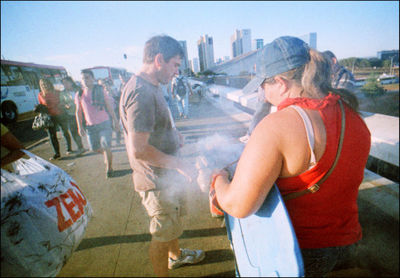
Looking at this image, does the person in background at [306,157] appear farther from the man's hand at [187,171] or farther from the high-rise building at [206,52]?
the high-rise building at [206,52]

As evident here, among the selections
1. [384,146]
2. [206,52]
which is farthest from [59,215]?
[206,52]

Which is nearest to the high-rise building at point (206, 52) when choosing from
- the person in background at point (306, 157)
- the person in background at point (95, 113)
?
the person in background at point (95, 113)

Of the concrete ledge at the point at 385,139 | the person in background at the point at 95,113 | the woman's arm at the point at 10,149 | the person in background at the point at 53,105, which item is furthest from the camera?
the person in background at the point at 53,105

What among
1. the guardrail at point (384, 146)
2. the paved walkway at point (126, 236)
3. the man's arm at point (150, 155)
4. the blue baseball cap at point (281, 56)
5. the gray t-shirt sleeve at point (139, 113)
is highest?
the blue baseball cap at point (281, 56)

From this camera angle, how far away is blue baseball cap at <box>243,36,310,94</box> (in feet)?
3.23

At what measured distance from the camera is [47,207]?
1.37m

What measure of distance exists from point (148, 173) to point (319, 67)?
4.52 ft

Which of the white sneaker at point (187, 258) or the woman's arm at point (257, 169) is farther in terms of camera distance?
the white sneaker at point (187, 258)

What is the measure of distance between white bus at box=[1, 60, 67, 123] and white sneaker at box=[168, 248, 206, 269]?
13.9m

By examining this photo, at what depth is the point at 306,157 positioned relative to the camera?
79 cm

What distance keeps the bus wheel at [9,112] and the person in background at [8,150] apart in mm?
13048

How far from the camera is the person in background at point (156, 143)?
134 cm

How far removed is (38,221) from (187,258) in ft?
4.50

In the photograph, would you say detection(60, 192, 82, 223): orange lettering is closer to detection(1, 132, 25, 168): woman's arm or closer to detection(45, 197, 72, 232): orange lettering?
detection(45, 197, 72, 232): orange lettering
